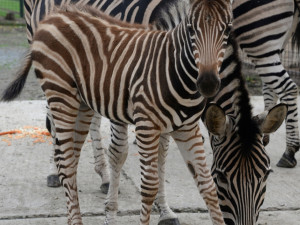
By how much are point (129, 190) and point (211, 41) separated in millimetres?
2512

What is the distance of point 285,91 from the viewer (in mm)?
6234

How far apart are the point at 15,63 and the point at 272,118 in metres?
10.1

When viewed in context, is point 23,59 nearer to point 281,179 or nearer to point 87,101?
point 87,101

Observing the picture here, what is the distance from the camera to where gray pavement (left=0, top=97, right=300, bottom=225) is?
4.88 meters

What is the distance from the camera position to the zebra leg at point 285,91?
6127mm

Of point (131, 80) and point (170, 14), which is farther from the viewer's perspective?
point (170, 14)

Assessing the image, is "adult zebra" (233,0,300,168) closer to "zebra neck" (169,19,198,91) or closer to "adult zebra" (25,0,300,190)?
"adult zebra" (25,0,300,190)

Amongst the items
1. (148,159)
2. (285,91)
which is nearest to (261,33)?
(285,91)

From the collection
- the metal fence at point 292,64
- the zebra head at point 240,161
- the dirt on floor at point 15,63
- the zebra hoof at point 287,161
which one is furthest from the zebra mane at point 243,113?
the metal fence at point 292,64

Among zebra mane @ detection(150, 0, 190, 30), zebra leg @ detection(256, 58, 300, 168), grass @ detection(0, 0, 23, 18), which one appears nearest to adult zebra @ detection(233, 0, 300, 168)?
zebra leg @ detection(256, 58, 300, 168)

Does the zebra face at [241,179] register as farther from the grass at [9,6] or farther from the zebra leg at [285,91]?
the grass at [9,6]

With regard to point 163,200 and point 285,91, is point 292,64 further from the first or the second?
point 163,200

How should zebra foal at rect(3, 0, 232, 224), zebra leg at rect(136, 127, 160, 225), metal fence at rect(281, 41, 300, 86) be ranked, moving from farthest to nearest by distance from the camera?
metal fence at rect(281, 41, 300, 86), zebra leg at rect(136, 127, 160, 225), zebra foal at rect(3, 0, 232, 224)

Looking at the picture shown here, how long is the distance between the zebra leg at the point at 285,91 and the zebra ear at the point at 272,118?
6.94ft
